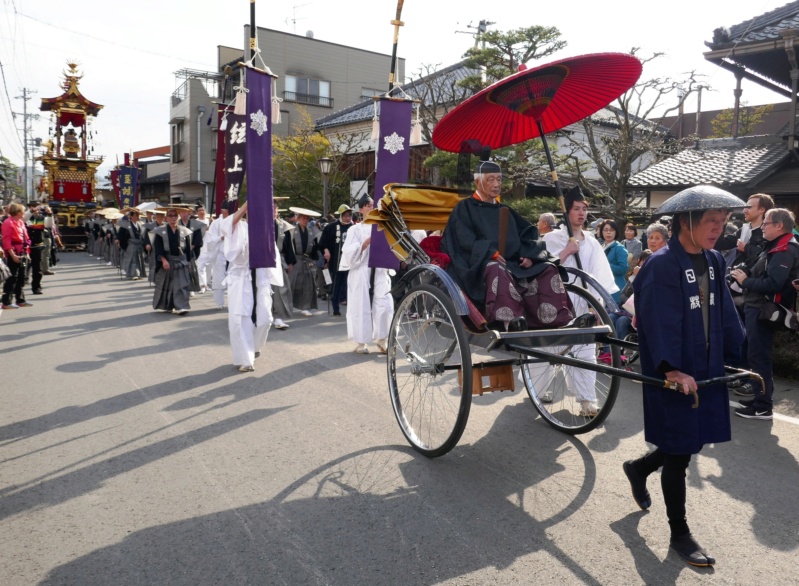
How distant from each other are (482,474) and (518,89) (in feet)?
9.11

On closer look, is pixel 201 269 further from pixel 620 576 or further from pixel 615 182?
pixel 620 576

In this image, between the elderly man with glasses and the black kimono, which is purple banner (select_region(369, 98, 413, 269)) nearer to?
the black kimono

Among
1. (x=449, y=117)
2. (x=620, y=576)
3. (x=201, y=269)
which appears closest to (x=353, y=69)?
(x=201, y=269)

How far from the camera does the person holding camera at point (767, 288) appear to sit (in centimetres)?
492

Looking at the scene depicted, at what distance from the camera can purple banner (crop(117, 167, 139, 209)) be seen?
29.4m

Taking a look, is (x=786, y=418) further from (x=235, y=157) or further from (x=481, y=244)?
(x=235, y=157)

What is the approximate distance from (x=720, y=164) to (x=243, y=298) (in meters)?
10.7

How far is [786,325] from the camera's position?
16.2ft

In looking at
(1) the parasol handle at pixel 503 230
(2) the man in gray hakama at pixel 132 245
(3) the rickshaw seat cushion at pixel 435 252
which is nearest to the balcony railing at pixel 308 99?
(2) the man in gray hakama at pixel 132 245

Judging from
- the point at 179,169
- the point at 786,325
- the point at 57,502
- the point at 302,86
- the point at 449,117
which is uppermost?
the point at 302,86

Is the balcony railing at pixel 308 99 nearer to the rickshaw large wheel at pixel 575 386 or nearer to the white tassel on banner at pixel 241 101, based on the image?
the white tassel on banner at pixel 241 101

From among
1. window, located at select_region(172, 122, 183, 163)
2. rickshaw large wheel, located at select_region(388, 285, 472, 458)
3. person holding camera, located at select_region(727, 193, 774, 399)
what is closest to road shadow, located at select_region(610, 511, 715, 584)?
rickshaw large wheel, located at select_region(388, 285, 472, 458)

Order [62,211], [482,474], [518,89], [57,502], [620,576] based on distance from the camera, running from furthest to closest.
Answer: [62,211]
[518,89]
[482,474]
[57,502]
[620,576]

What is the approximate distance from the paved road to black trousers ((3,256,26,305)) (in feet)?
19.3
